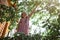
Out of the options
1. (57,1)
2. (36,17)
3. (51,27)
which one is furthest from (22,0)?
(51,27)

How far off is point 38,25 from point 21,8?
40cm

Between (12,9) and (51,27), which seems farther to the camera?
(12,9)

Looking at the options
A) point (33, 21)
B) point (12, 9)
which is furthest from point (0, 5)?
point (33, 21)

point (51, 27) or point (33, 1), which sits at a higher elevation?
point (33, 1)

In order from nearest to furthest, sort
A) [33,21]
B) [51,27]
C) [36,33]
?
[51,27] → [36,33] → [33,21]

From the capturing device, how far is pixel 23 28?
113 inches

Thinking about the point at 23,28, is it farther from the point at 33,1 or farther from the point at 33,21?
the point at 33,1

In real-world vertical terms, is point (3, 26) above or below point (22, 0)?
below

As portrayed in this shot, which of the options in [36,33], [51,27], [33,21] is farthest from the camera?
[33,21]

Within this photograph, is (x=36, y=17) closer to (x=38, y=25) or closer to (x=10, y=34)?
(x=38, y=25)

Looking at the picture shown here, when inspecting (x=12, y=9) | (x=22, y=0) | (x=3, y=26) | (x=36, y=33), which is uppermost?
(x=22, y=0)

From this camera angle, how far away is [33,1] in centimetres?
312

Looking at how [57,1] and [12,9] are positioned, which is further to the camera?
[57,1]

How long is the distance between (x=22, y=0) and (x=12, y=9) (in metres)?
0.32
